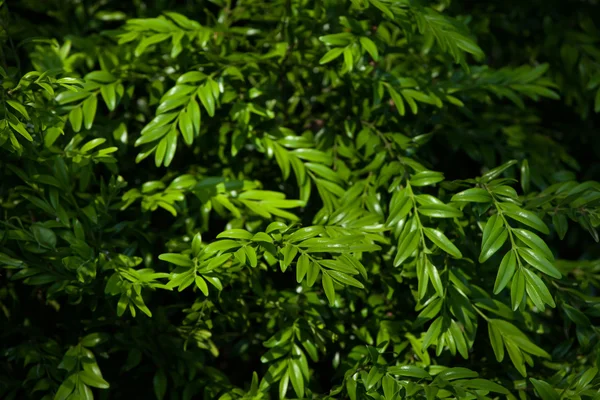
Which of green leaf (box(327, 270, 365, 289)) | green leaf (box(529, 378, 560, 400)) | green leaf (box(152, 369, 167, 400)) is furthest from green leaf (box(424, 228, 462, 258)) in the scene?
green leaf (box(152, 369, 167, 400))

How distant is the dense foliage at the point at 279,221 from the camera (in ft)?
5.17

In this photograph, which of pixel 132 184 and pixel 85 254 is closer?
pixel 85 254

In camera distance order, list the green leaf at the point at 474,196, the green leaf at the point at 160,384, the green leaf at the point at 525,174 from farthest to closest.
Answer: the green leaf at the point at 525,174, the green leaf at the point at 160,384, the green leaf at the point at 474,196

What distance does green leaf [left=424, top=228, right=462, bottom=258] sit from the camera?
1.56 meters

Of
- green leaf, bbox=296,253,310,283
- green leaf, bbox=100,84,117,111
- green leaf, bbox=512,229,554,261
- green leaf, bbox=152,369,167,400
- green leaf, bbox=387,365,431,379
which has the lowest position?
green leaf, bbox=152,369,167,400

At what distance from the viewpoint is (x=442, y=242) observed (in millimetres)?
1590

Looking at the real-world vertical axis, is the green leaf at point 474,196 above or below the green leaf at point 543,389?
above

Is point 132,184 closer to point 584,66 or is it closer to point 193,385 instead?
point 193,385

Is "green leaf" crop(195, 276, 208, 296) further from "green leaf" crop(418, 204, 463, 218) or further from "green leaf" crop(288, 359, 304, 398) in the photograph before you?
"green leaf" crop(418, 204, 463, 218)

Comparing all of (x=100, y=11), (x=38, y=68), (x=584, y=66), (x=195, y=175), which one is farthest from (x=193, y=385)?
(x=584, y=66)

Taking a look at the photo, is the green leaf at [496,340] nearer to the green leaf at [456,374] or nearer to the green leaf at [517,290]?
the green leaf at [456,374]

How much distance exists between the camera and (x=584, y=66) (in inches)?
94.0

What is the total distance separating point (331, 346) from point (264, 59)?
77 cm

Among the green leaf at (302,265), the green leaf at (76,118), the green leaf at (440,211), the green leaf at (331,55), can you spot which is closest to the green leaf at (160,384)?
the green leaf at (302,265)
